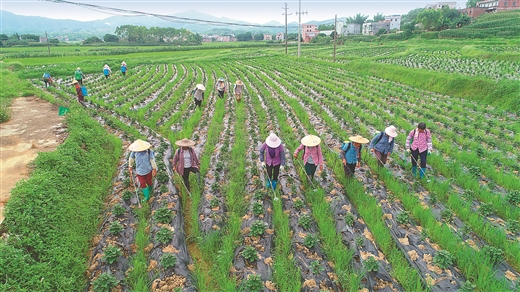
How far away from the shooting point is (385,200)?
644 cm

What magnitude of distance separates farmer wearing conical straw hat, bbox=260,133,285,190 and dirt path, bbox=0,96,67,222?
4.91 meters

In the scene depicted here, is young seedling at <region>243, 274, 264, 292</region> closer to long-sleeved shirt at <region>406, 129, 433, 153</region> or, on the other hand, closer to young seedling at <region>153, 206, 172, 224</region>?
young seedling at <region>153, 206, 172, 224</region>

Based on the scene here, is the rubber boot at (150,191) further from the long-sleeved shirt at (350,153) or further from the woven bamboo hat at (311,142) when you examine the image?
the long-sleeved shirt at (350,153)

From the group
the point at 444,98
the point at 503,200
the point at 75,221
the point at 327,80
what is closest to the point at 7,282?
the point at 75,221

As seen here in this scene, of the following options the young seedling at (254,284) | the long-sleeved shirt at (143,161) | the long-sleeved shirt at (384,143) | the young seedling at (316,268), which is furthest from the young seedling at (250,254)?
the long-sleeved shirt at (384,143)

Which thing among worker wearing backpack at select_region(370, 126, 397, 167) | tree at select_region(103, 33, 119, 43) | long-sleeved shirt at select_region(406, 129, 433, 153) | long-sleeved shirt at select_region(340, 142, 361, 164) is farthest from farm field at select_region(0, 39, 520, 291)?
tree at select_region(103, 33, 119, 43)

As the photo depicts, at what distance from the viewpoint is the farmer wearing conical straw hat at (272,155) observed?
6.44 meters

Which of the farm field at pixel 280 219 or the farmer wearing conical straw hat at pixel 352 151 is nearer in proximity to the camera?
the farm field at pixel 280 219

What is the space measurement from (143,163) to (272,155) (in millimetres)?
2799

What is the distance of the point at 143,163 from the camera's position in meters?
6.28

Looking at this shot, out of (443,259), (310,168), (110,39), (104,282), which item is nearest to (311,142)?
(310,168)

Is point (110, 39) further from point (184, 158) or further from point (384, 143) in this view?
point (384, 143)

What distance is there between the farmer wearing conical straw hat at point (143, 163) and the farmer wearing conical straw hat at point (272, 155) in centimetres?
247

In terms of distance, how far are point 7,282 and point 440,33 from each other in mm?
66536
